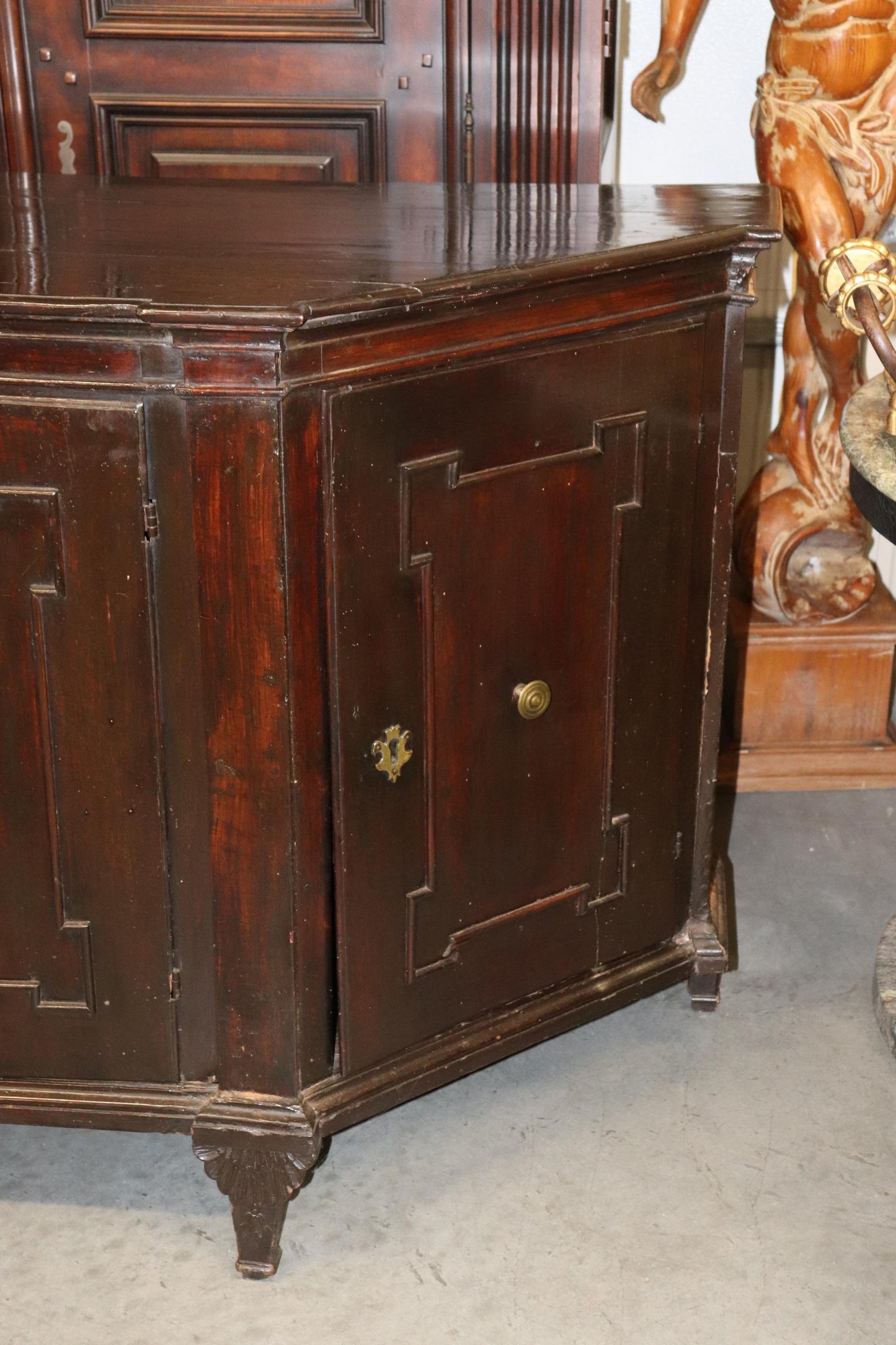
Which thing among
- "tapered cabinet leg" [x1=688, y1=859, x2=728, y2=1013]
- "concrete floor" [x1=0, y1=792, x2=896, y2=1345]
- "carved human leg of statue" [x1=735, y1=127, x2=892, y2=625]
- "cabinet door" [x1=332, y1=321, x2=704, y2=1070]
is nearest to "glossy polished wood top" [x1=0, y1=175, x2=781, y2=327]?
"cabinet door" [x1=332, y1=321, x2=704, y2=1070]

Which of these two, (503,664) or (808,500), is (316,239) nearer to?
(503,664)

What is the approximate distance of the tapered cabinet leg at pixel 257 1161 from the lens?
188 centimetres

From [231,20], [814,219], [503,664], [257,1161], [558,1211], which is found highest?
[231,20]

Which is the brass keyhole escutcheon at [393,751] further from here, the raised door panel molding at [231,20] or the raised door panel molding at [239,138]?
the raised door panel molding at [231,20]

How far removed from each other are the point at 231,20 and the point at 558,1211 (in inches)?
76.6

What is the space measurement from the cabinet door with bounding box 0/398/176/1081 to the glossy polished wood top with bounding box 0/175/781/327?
0.52ft

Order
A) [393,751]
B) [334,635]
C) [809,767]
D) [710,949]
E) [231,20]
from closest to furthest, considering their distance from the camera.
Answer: [334,635]
[393,751]
[710,949]
[231,20]
[809,767]

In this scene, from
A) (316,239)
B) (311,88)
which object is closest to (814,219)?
(311,88)

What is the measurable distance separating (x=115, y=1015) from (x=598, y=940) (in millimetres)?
653

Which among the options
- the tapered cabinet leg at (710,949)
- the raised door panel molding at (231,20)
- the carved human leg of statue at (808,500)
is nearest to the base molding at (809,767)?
the carved human leg of statue at (808,500)

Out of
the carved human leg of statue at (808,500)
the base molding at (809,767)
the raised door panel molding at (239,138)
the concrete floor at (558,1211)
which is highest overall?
the raised door panel molding at (239,138)

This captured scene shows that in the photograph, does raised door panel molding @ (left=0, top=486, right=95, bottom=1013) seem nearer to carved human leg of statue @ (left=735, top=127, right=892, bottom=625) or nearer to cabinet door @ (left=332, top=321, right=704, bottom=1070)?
cabinet door @ (left=332, top=321, right=704, bottom=1070)

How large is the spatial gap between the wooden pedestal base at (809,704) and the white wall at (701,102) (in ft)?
2.88

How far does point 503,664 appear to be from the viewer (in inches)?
75.0
